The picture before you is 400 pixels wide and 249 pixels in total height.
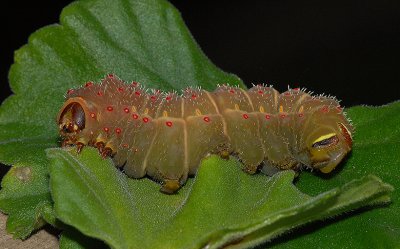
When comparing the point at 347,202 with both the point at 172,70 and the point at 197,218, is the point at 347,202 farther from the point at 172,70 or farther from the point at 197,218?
the point at 172,70

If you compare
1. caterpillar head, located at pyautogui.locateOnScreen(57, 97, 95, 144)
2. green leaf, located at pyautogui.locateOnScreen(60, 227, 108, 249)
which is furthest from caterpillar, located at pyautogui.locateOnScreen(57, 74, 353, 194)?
green leaf, located at pyautogui.locateOnScreen(60, 227, 108, 249)

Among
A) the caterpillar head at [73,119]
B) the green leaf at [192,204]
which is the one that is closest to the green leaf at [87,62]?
the caterpillar head at [73,119]

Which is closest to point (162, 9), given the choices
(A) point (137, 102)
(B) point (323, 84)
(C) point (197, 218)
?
(A) point (137, 102)

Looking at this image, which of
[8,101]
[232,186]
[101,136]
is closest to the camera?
[232,186]

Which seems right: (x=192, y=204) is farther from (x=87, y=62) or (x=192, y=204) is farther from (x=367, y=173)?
(x=87, y=62)

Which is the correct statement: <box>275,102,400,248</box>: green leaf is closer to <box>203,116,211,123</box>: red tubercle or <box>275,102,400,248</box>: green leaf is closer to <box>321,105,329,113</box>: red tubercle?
<box>321,105,329,113</box>: red tubercle

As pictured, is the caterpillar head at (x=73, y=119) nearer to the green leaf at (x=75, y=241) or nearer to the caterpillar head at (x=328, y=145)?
the green leaf at (x=75, y=241)
